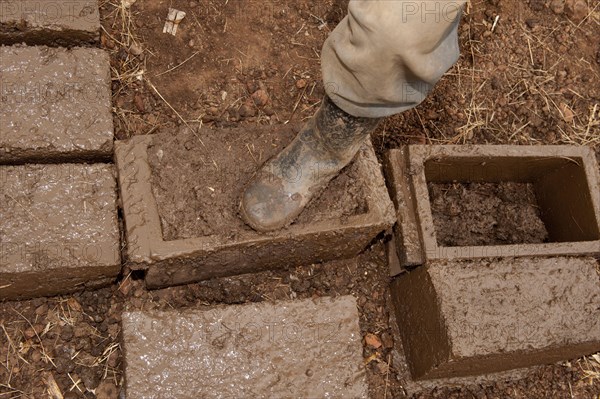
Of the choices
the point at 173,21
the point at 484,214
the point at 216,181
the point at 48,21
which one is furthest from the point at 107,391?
the point at 484,214

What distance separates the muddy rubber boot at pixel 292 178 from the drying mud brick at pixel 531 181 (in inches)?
16.6

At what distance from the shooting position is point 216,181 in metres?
2.62

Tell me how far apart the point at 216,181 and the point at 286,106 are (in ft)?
2.17

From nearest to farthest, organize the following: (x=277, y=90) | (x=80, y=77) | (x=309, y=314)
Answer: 1. (x=309, y=314)
2. (x=80, y=77)
3. (x=277, y=90)

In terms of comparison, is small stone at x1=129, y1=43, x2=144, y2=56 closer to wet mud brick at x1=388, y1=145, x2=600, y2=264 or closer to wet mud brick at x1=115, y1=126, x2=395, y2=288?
wet mud brick at x1=115, y1=126, x2=395, y2=288

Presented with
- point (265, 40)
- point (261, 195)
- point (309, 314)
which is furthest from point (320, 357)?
point (265, 40)

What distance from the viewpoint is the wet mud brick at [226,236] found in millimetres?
2492

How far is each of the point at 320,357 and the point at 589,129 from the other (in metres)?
1.89

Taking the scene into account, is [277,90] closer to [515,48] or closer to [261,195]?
[261,195]

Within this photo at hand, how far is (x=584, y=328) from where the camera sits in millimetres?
2721

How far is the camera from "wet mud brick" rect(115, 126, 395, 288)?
249cm

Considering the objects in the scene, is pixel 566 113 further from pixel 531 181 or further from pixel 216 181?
pixel 216 181

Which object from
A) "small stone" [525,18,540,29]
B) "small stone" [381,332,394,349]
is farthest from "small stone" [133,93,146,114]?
"small stone" [525,18,540,29]

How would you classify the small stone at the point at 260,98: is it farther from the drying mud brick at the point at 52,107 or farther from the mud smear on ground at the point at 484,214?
the mud smear on ground at the point at 484,214
